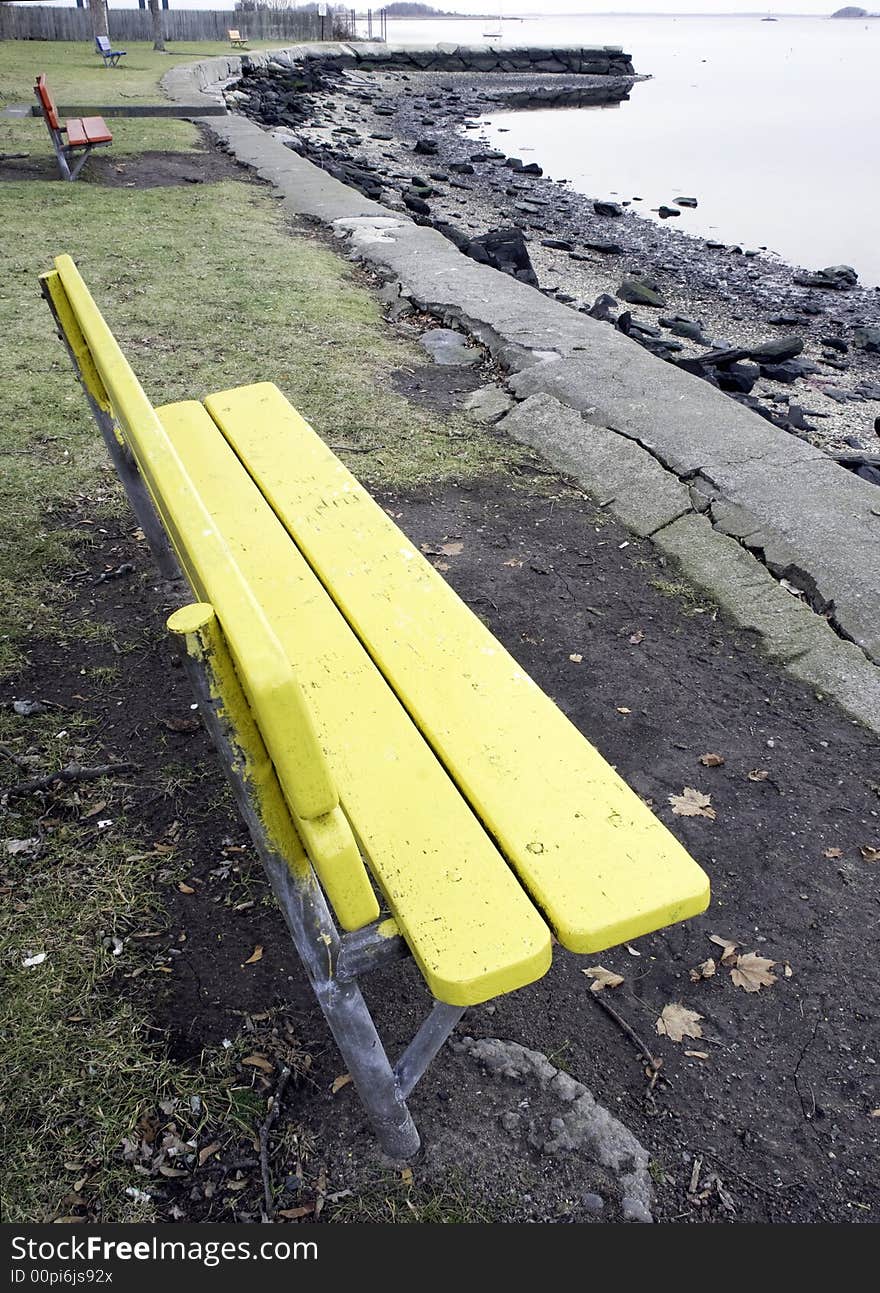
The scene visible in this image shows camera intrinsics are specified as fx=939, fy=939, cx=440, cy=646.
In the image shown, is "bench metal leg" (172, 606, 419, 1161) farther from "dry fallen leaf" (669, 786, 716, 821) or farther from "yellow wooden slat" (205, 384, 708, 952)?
"dry fallen leaf" (669, 786, 716, 821)

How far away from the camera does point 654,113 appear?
3269 centimetres

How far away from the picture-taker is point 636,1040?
2.06m

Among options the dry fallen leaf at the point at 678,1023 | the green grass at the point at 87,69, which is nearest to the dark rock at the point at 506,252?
the dry fallen leaf at the point at 678,1023

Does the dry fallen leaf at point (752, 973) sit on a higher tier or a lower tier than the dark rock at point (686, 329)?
higher

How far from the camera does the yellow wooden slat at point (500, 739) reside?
1.64m

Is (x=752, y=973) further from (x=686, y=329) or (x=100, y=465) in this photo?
(x=686, y=329)

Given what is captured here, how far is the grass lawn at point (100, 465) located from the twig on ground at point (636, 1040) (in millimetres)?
834

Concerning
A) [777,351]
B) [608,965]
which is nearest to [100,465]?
[608,965]

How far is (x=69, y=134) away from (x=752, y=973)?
10.5 metres

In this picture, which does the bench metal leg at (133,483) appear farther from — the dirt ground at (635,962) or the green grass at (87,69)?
the green grass at (87,69)

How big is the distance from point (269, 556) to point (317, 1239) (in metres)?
1.57

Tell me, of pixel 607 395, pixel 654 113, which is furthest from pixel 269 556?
pixel 654 113

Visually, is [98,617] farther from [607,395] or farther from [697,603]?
[607,395]

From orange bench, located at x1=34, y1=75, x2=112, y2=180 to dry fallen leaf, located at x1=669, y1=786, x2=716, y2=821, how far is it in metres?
9.70
